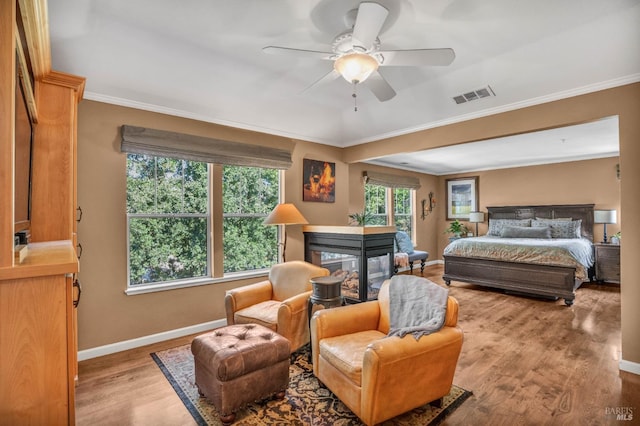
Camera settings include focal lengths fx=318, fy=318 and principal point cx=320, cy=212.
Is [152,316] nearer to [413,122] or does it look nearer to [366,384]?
[366,384]

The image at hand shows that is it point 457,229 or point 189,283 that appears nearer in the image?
point 189,283

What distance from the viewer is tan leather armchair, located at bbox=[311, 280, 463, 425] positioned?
72.9 inches

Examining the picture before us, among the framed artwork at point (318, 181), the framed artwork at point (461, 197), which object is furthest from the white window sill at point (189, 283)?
the framed artwork at point (461, 197)

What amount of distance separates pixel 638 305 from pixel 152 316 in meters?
4.54

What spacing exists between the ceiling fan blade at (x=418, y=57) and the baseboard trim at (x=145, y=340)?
333 centimetres

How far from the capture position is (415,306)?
2289 mm

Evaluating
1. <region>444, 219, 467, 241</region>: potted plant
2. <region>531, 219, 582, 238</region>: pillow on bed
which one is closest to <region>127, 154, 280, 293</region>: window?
<region>444, 219, 467, 241</region>: potted plant

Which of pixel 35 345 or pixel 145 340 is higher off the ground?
pixel 35 345

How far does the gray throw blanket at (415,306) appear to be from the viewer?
206cm

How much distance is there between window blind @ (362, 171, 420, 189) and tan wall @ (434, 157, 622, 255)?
1640 millimetres

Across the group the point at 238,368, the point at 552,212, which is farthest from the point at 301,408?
the point at 552,212

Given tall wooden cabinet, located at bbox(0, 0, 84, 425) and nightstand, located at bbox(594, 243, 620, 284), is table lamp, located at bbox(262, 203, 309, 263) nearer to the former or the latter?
tall wooden cabinet, located at bbox(0, 0, 84, 425)

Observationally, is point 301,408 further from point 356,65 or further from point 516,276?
point 516,276

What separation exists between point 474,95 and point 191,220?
11.2 ft
